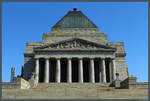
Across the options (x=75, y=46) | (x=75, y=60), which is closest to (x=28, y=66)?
(x=75, y=60)

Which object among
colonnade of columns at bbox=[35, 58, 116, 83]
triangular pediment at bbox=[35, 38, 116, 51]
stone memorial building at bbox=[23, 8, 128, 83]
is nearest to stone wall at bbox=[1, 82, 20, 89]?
stone memorial building at bbox=[23, 8, 128, 83]

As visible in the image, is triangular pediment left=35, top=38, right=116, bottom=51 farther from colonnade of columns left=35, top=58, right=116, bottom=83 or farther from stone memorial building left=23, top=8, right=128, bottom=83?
colonnade of columns left=35, top=58, right=116, bottom=83

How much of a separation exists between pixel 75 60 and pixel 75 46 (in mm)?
4037

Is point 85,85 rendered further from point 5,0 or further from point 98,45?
point 5,0

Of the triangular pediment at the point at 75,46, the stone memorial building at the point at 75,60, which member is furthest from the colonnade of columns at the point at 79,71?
the triangular pediment at the point at 75,46

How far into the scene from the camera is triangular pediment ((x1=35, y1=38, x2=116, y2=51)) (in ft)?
165

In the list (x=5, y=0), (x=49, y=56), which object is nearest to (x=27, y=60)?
(x=49, y=56)

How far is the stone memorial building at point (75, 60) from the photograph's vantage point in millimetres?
49094

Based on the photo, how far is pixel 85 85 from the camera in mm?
40281

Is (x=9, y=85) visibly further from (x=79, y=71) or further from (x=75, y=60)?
(x=75, y=60)

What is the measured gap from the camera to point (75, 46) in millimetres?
50969

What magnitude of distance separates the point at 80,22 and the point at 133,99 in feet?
171

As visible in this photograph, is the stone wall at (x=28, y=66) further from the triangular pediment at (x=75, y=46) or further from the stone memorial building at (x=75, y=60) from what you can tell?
the triangular pediment at (x=75, y=46)

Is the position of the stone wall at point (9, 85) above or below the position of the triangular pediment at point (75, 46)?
below
